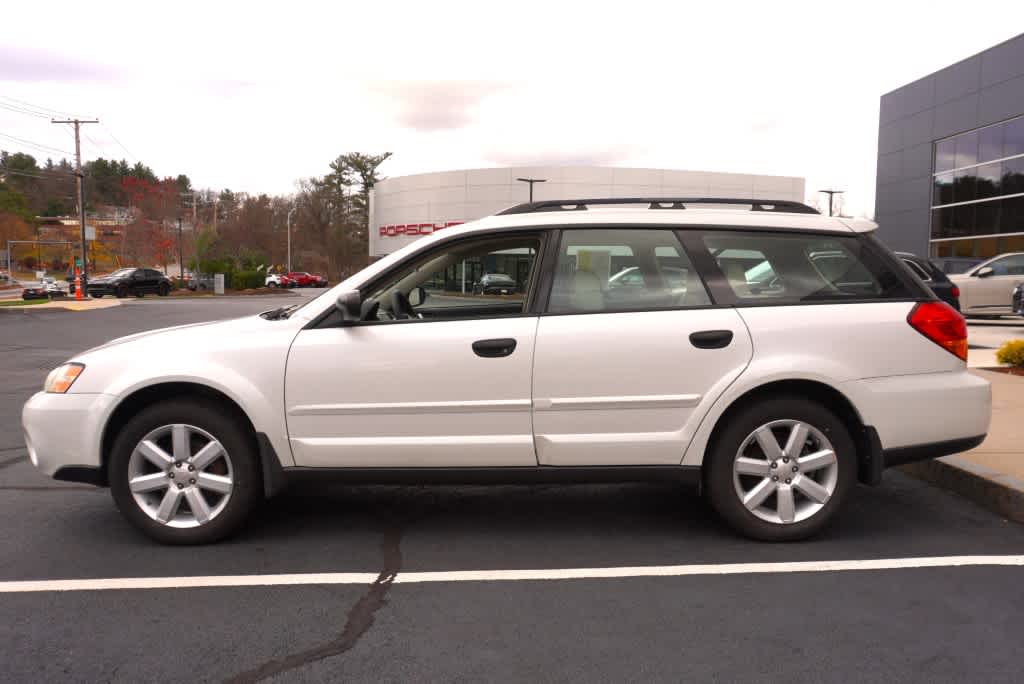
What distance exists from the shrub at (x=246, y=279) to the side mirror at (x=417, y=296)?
57.9 m

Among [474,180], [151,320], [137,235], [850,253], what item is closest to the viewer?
[850,253]

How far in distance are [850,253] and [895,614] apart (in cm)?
192

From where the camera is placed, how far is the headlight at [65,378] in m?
4.25

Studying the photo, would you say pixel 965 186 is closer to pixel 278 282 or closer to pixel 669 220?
pixel 669 220

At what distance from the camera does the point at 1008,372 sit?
393 inches

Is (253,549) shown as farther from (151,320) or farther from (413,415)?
(151,320)

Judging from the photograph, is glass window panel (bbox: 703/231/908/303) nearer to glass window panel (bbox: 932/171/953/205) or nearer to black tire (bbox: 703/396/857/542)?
black tire (bbox: 703/396/857/542)

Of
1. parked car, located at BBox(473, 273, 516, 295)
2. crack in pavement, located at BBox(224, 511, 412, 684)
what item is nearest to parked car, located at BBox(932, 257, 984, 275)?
parked car, located at BBox(473, 273, 516, 295)

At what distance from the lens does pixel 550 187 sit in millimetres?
55688

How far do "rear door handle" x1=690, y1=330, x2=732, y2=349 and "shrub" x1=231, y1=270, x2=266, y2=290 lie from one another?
193 feet

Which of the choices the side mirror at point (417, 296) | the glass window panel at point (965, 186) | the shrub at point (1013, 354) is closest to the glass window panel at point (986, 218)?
the glass window panel at point (965, 186)

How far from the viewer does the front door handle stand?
13.5 ft

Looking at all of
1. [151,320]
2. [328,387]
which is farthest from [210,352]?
[151,320]

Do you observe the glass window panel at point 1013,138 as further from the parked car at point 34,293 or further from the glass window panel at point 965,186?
the parked car at point 34,293
